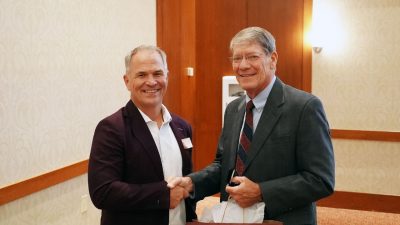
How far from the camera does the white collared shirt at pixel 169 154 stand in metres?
1.67

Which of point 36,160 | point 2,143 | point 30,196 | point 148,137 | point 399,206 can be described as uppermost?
point 148,137

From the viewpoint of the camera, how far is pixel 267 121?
60.2 inches

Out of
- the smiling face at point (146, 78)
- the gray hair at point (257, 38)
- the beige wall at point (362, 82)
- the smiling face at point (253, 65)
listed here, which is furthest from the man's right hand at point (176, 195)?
the beige wall at point (362, 82)

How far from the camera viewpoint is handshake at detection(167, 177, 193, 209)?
158cm

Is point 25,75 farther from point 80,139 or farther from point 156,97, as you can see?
point 156,97

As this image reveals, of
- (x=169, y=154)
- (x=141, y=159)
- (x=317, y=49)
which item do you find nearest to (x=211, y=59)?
(x=317, y=49)

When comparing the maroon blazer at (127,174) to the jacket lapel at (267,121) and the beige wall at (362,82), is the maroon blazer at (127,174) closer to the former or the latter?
the jacket lapel at (267,121)

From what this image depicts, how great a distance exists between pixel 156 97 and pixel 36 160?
1404mm

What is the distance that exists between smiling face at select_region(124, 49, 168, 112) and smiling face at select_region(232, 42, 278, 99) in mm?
331

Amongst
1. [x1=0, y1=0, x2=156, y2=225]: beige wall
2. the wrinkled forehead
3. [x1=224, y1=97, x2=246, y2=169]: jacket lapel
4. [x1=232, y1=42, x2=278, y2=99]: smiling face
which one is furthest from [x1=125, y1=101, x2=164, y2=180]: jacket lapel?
[x1=0, y1=0, x2=156, y2=225]: beige wall

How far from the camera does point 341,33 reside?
4.22 m

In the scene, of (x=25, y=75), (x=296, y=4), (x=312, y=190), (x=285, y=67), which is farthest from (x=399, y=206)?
(x=25, y=75)

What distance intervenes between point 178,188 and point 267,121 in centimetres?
45

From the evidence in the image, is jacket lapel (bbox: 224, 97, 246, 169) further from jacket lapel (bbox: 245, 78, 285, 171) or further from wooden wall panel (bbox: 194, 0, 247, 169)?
wooden wall panel (bbox: 194, 0, 247, 169)
